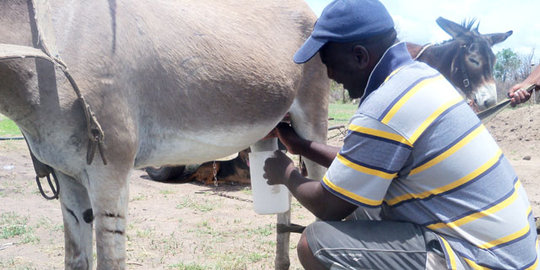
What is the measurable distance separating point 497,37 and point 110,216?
18.5 ft

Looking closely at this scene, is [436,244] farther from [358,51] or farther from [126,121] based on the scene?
[126,121]

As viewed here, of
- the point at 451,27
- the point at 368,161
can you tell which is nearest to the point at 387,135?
the point at 368,161

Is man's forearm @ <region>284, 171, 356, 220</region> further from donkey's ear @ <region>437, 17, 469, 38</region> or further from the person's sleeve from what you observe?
donkey's ear @ <region>437, 17, 469, 38</region>

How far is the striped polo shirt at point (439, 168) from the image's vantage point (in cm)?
175

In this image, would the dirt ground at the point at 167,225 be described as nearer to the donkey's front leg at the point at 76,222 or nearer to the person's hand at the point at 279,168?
the donkey's front leg at the point at 76,222

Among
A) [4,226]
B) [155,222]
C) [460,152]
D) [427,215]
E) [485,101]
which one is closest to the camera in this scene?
[460,152]

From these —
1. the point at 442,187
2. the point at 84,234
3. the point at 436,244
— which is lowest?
the point at 84,234

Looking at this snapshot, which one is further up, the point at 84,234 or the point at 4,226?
the point at 84,234

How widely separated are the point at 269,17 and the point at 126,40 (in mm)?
1246

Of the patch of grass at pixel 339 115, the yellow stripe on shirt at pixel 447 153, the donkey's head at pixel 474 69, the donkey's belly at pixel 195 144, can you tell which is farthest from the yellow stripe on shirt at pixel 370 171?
the patch of grass at pixel 339 115

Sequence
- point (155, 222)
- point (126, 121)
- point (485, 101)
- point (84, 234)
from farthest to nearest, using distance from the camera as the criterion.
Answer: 1. point (485, 101)
2. point (155, 222)
3. point (84, 234)
4. point (126, 121)

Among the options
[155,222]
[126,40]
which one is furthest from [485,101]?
[126,40]

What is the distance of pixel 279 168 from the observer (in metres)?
2.30

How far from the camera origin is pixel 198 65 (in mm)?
2754
